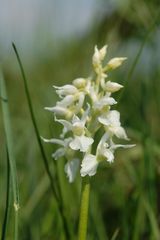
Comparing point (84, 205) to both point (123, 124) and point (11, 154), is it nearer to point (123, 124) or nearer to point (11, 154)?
point (11, 154)

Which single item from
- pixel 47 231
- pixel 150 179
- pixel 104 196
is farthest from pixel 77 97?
pixel 104 196

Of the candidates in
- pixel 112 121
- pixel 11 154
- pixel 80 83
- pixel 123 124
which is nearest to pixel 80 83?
pixel 80 83

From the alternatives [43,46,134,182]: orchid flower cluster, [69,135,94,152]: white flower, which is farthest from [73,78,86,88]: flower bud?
[69,135,94,152]: white flower

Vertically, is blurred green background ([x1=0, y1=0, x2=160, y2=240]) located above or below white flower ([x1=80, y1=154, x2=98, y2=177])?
below

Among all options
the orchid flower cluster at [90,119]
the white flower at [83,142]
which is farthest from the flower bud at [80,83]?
the white flower at [83,142]

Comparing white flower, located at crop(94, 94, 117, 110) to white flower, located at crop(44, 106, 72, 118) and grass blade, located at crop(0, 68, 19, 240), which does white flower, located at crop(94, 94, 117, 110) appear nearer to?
white flower, located at crop(44, 106, 72, 118)

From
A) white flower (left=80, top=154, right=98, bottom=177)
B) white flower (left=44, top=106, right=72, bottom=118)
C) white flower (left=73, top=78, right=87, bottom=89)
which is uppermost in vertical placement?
white flower (left=73, top=78, right=87, bottom=89)

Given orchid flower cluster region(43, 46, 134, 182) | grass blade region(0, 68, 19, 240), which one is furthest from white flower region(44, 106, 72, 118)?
grass blade region(0, 68, 19, 240)
